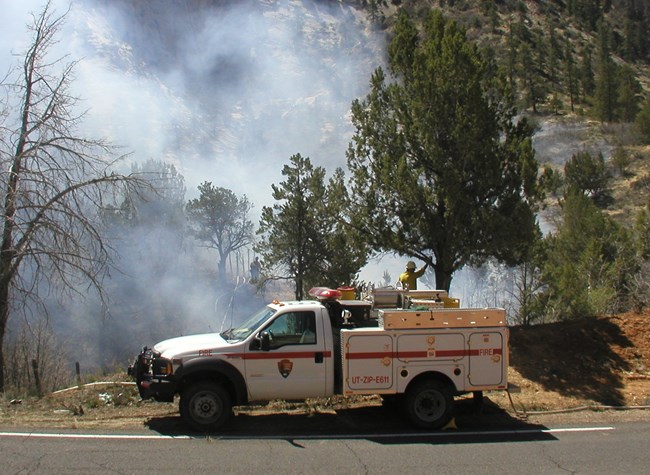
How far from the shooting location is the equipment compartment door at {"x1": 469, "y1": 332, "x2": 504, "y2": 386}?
8.62 metres

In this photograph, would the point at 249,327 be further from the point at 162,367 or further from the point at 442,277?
the point at 442,277

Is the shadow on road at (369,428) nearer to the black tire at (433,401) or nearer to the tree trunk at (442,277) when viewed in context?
the black tire at (433,401)

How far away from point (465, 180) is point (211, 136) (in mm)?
53998

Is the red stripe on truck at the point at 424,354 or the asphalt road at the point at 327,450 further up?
the red stripe on truck at the point at 424,354

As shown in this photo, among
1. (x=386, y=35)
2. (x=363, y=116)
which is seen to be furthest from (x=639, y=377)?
(x=386, y=35)

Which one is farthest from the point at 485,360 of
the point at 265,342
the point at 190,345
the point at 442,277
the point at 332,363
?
the point at 442,277

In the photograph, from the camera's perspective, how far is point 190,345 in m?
8.62

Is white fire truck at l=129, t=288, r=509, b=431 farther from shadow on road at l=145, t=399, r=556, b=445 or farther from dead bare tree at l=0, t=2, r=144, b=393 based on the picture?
dead bare tree at l=0, t=2, r=144, b=393

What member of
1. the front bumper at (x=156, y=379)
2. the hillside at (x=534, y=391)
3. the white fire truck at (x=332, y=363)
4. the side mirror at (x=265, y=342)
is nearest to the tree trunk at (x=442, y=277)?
the hillside at (x=534, y=391)

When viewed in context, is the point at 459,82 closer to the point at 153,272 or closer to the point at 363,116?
the point at 363,116

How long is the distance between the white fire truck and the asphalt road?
17.7 inches

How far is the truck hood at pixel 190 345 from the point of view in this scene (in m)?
8.36

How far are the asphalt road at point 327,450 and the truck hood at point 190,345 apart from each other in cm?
99

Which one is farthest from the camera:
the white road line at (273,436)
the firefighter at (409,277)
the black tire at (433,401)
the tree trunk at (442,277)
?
the tree trunk at (442,277)
